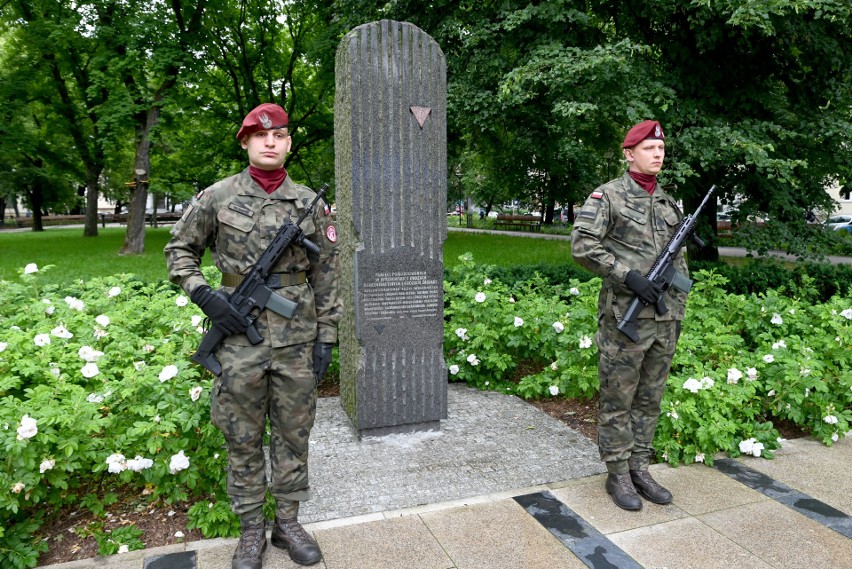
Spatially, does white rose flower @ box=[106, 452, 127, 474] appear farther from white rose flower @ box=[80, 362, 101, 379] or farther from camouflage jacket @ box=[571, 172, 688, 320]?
camouflage jacket @ box=[571, 172, 688, 320]

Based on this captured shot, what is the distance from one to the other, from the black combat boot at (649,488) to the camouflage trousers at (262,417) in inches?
83.8

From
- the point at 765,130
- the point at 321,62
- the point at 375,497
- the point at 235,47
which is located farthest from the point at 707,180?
the point at 235,47

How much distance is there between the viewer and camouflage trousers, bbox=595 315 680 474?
12.4 ft

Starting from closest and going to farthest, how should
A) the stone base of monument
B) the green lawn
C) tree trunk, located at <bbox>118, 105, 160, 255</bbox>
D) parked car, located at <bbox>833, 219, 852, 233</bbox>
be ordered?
1. the stone base of monument
2. parked car, located at <bbox>833, 219, 852, 233</bbox>
3. the green lawn
4. tree trunk, located at <bbox>118, 105, 160, 255</bbox>

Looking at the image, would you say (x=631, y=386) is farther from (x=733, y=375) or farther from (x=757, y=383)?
(x=757, y=383)

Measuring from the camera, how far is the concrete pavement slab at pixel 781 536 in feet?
10.5

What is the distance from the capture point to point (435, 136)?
497cm

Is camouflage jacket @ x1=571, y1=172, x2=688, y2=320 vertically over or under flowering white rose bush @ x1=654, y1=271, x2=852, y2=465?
over

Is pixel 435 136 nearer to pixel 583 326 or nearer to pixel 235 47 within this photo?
pixel 583 326

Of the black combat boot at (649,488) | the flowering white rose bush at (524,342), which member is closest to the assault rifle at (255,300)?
the black combat boot at (649,488)

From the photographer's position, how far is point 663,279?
146 inches

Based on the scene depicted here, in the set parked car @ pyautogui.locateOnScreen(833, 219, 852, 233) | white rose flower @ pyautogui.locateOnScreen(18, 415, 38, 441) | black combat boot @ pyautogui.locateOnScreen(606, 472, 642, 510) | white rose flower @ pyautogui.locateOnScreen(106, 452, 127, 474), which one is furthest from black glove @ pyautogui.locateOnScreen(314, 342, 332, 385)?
parked car @ pyautogui.locateOnScreen(833, 219, 852, 233)

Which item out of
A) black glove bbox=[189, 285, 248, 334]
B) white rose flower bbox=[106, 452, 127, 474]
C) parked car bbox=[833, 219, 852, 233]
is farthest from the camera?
parked car bbox=[833, 219, 852, 233]

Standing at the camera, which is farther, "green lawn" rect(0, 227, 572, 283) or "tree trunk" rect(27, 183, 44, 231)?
"tree trunk" rect(27, 183, 44, 231)
